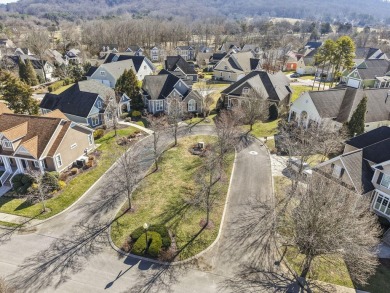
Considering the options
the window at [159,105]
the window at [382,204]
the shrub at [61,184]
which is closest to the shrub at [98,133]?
the shrub at [61,184]

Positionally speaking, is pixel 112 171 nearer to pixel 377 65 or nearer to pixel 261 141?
pixel 261 141

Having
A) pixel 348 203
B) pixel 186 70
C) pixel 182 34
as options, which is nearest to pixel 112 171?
pixel 348 203

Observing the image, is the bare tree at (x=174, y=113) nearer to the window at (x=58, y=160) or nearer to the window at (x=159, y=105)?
the window at (x=159, y=105)

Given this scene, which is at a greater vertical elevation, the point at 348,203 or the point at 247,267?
the point at 348,203

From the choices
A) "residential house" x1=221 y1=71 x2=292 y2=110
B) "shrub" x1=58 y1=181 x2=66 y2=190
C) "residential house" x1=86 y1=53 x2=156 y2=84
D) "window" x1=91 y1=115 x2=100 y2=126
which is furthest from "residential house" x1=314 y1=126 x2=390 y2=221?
"residential house" x1=86 y1=53 x2=156 y2=84

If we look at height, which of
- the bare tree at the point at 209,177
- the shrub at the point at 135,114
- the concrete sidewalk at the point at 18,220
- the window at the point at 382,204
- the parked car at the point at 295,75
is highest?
the window at the point at 382,204
